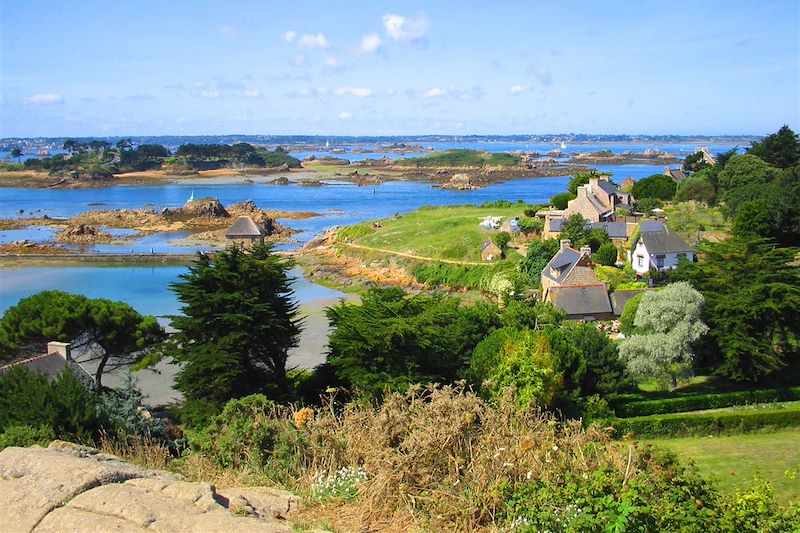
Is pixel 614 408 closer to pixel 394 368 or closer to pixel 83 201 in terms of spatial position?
pixel 394 368

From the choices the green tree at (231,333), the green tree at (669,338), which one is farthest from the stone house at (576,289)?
the green tree at (231,333)

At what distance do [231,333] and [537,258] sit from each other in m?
27.9

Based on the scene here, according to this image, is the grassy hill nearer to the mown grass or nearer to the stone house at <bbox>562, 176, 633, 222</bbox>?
the stone house at <bbox>562, 176, 633, 222</bbox>

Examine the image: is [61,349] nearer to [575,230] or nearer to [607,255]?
[607,255]

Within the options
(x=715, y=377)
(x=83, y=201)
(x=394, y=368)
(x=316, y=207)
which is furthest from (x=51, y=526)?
(x=83, y=201)

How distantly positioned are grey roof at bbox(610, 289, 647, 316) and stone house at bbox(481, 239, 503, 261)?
45.0 feet

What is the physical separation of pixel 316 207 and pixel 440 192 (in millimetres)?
27696

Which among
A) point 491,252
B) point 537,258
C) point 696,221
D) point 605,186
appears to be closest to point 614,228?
point 537,258

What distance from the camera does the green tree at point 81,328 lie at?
2247 cm

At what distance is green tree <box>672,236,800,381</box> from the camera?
24.2 metres

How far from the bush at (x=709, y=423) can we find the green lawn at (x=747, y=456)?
221 mm

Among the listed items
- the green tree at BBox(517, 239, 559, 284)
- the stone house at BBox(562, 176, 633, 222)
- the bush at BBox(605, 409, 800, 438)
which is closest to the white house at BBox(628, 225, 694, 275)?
the green tree at BBox(517, 239, 559, 284)

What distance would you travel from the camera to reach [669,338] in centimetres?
2462

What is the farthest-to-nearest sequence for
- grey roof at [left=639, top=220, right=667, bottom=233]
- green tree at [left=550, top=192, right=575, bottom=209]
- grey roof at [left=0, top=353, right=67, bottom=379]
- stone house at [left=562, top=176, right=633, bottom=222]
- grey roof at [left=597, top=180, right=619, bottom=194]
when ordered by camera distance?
green tree at [left=550, top=192, right=575, bottom=209] < grey roof at [left=597, top=180, right=619, bottom=194] < stone house at [left=562, top=176, right=633, bottom=222] < grey roof at [left=639, top=220, right=667, bottom=233] < grey roof at [left=0, top=353, right=67, bottom=379]
